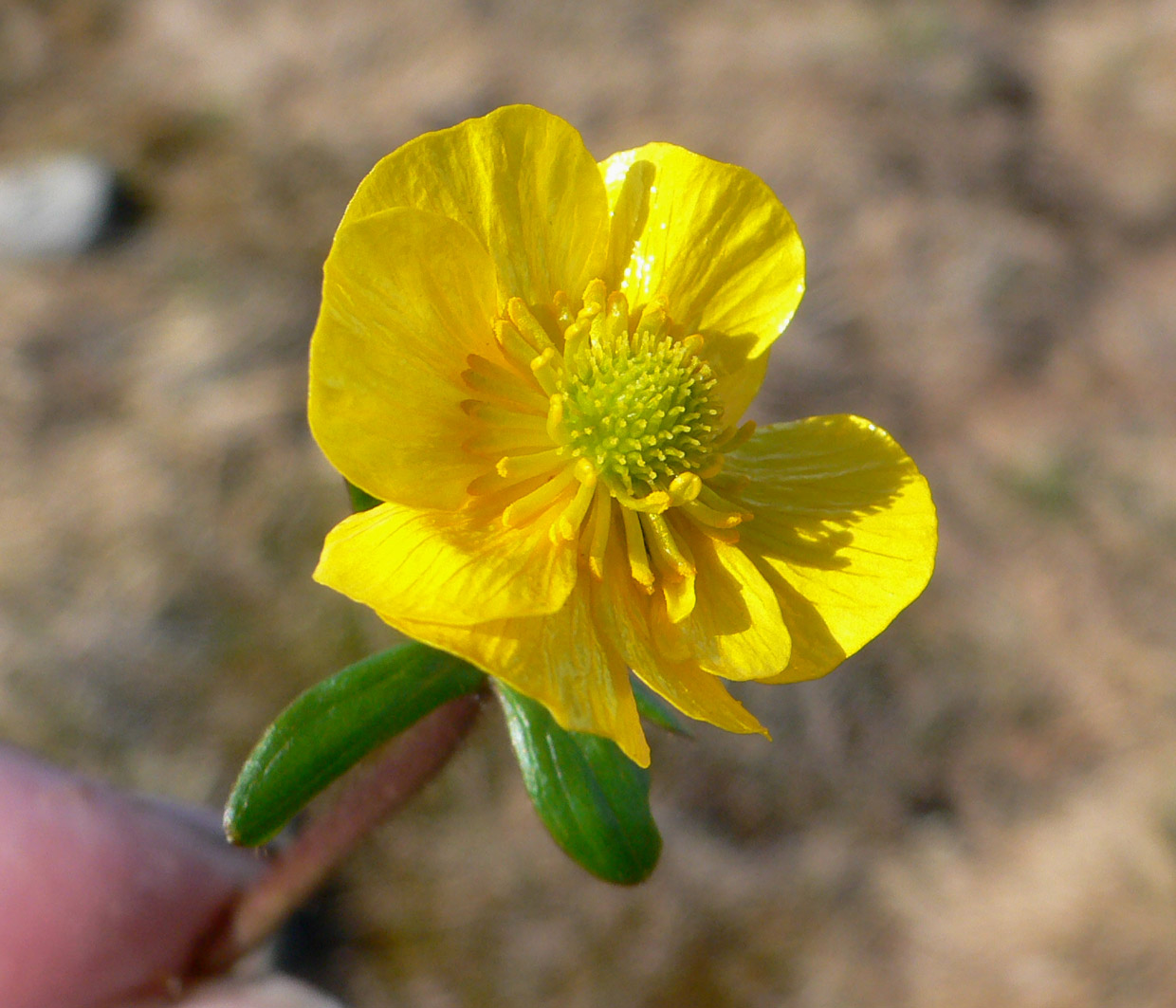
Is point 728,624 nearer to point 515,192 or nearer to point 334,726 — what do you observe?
point 334,726

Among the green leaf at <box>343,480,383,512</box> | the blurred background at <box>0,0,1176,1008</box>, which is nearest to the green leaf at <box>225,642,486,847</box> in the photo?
the green leaf at <box>343,480,383,512</box>

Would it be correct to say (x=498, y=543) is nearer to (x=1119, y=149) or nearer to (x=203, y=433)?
(x=203, y=433)

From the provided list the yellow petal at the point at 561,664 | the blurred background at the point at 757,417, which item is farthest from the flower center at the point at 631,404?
the blurred background at the point at 757,417

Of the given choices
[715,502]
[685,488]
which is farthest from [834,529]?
[685,488]

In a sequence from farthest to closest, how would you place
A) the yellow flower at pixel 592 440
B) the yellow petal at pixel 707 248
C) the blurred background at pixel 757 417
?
1. the blurred background at pixel 757 417
2. the yellow petal at pixel 707 248
3. the yellow flower at pixel 592 440

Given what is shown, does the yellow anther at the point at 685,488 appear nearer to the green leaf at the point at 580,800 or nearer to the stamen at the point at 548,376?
the stamen at the point at 548,376

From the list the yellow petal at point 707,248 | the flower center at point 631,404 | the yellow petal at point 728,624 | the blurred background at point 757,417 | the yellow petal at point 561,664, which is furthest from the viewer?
the blurred background at point 757,417

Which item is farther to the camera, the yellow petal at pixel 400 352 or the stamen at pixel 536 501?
the stamen at pixel 536 501
